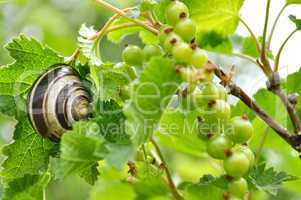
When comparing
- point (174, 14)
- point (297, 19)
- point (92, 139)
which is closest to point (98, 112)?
point (92, 139)

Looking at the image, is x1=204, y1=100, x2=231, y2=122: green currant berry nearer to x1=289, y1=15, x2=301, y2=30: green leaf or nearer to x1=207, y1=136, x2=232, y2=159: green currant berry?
x1=207, y1=136, x2=232, y2=159: green currant berry

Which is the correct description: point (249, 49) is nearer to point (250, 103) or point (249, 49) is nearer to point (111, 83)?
point (250, 103)

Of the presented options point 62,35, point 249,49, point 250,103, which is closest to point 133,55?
point 250,103

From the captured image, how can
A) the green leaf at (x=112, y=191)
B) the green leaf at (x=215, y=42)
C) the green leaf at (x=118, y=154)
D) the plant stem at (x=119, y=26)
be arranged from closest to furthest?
the green leaf at (x=118, y=154), the plant stem at (x=119, y=26), the green leaf at (x=215, y=42), the green leaf at (x=112, y=191)

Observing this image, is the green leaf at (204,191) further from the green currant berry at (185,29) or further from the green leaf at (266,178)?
the green currant berry at (185,29)

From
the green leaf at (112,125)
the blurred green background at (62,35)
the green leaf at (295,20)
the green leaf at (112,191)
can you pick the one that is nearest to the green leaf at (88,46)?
the green leaf at (112,125)

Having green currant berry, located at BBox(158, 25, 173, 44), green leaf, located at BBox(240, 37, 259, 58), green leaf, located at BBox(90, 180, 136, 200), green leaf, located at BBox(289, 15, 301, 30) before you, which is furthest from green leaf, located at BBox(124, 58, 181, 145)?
green leaf, located at BBox(90, 180, 136, 200)
